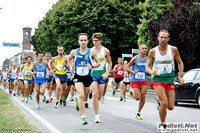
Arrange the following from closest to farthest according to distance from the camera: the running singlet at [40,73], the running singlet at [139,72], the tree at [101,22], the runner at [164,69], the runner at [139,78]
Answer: the runner at [164,69] → the runner at [139,78] → the running singlet at [139,72] → the running singlet at [40,73] → the tree at [101,22]

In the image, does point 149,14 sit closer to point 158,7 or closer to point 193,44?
point 158,7

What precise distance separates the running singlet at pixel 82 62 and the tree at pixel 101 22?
37283mm

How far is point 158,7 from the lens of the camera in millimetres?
40344

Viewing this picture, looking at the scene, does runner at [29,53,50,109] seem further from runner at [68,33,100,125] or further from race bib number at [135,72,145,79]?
runner at [68,33,100,125]

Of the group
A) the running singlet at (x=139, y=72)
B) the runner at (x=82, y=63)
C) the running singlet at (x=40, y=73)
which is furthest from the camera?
the running singlet at (x=40, y=73)

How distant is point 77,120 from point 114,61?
137 feet

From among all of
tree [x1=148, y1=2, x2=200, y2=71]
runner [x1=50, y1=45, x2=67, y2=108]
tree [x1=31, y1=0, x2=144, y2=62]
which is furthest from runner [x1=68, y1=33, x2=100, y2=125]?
tree [x1=31, y1=0, x2=144, y2=62]

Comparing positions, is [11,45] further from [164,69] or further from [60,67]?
[164,69]

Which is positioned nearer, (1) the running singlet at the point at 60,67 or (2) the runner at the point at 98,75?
(2) the runner at the point at 98,75

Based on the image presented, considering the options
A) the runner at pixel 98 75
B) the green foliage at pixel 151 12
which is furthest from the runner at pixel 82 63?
the green foliage at pixel 151 12

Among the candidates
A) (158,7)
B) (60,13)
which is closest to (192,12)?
(158,7)

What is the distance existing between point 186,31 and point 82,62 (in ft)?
76.1

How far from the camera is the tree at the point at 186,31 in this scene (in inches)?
1169

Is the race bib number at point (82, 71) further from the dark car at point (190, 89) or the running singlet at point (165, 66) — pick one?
the dark car at point (190, 89)
